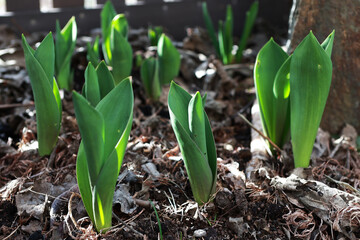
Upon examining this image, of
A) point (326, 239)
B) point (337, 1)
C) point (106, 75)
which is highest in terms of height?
point (337, 1)

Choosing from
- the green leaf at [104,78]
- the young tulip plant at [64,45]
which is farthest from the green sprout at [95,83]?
the young tulip plant at [64,45]

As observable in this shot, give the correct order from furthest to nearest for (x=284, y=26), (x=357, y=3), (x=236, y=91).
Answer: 1. (x=284, y=26)
2. (x=236, y=91)
3. (x=357, y=3)

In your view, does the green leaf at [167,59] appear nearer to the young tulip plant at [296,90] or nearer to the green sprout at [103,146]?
the young tulip plant at [296,90]

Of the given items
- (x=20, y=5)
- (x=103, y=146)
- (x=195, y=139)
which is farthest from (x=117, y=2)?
(x=103, y=146)

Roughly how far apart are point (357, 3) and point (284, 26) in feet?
5.44

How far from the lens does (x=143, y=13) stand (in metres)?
3.02

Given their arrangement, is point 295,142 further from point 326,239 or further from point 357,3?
point 357,3

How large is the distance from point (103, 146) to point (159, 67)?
1.03 m

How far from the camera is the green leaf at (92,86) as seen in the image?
3.87 feet

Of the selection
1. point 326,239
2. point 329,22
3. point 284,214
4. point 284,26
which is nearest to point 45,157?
point 284,214

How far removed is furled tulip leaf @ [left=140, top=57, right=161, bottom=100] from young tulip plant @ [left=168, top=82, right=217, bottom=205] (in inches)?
29.6

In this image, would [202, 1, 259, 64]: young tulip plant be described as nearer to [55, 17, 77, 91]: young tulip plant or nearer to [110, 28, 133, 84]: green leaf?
[110, 28, 133, 84]: green leaf

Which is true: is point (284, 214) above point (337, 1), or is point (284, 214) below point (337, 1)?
below

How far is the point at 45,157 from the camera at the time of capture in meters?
1.52
